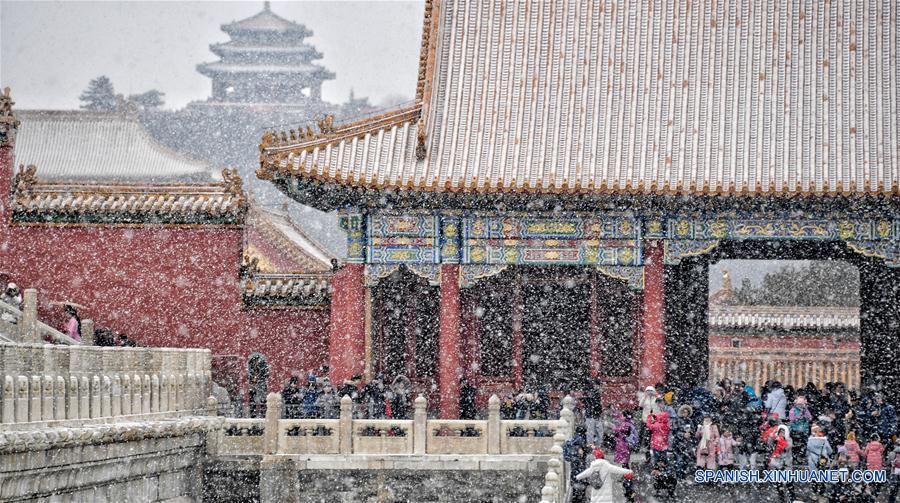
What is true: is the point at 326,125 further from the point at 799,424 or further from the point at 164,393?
the point at 799,424

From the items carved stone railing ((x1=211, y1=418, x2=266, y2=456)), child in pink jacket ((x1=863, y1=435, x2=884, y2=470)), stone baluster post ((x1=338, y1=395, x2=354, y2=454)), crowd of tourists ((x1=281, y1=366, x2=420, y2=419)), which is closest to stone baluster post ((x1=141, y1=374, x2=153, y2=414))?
carved stone railing ((x1=211, y1=418, x2=266, y2=456))

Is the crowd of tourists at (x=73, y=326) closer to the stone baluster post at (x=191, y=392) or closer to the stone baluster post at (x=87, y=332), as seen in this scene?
the stone baluster post at (x=87, y=332)

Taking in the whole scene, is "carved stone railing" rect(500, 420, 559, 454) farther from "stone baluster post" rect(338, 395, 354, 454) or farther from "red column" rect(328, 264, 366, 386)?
"red column" rect(328, 264, 366, 386)

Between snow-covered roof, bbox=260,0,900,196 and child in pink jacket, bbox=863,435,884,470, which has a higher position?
snow-covered roof, bbox=260,0,900,196

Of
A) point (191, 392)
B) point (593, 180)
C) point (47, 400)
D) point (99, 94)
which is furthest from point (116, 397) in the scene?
point (99, 94)

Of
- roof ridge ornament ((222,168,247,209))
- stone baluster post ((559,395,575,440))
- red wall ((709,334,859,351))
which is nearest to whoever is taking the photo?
stone baluster post ((559,395,575,440))

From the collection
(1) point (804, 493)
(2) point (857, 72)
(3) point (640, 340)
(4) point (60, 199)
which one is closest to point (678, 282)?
(3) point (640, 340)

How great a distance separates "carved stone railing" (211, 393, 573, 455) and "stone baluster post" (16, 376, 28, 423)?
5483mm

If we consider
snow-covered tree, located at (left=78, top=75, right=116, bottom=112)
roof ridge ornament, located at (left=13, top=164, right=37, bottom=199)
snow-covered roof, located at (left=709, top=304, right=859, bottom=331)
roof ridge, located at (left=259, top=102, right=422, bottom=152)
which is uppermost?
snow-covered tree, located at (left=78, top=75, right=116, bottom=112)

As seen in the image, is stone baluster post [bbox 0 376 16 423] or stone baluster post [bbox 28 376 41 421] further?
stone baluster post [bbox 28 376 41 421]

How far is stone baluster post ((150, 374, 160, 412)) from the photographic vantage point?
69.8ft

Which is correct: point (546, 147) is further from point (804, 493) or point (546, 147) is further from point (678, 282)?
point (804, 493)

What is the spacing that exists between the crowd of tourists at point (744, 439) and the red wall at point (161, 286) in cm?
638

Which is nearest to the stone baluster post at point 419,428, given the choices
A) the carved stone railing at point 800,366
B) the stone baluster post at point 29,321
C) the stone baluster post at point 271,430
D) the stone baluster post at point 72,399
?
the stone baluster post at point 271,430
